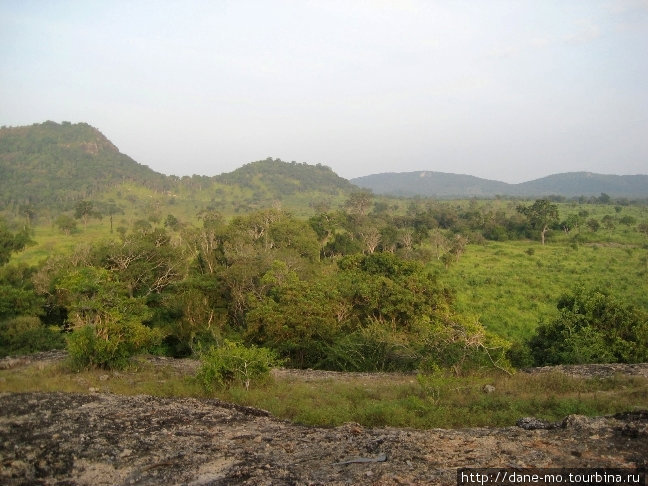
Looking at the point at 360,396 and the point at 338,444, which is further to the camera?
the point at 360,396

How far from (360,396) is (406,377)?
296cm

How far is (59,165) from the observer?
145m

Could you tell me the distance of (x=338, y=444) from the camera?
6.78m

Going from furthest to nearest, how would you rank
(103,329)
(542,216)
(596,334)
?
(542,216)
(596,334)
(103,329)

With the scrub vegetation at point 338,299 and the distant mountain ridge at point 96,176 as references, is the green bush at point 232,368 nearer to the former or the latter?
the scrub vegetation at point 338,299

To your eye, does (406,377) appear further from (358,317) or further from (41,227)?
(41,227)

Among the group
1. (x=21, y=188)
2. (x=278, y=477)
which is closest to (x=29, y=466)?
(x=278, y=477)

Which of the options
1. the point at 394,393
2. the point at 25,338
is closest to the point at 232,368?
the point at 394,393

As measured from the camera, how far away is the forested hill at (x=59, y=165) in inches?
4496

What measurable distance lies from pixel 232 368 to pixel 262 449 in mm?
4256

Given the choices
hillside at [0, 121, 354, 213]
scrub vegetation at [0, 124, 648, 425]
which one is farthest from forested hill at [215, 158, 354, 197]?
scrub vegetation at [0, 124, 648, 425]

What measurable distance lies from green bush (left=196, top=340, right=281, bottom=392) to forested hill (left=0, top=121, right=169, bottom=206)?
9980 cm

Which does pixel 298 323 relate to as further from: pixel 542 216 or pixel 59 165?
pixel 59 165

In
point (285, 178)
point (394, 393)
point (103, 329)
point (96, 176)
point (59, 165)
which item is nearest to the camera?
point (394, 393)
